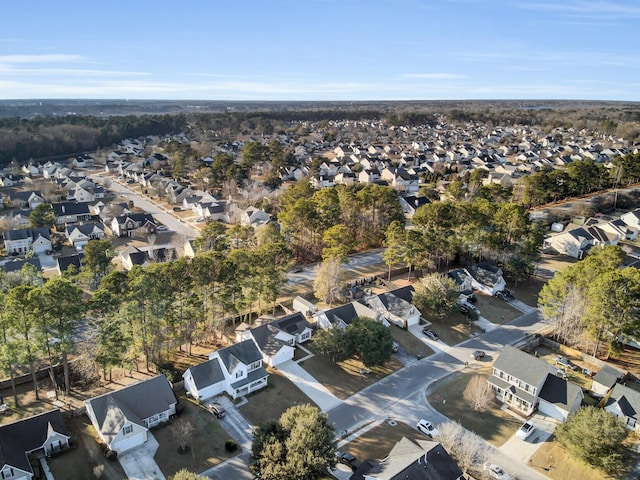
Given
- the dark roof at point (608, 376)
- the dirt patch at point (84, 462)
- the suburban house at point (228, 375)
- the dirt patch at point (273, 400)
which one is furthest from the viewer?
the dark roof at point (608, 376)

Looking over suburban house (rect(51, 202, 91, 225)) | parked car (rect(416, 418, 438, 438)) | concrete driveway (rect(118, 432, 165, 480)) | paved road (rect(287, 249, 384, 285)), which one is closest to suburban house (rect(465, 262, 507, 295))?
paved road (rect(287, 249, 384, 285))

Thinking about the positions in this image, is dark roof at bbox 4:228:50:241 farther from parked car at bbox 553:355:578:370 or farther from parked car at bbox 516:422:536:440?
parked car at bbox 553:355:578:370

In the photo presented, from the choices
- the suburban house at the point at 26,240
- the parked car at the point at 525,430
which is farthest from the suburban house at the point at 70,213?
the parked car at the point at 525,430

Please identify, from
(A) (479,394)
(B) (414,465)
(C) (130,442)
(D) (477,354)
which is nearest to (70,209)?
(C) (130,442)

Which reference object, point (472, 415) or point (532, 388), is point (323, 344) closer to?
point (472, 415)

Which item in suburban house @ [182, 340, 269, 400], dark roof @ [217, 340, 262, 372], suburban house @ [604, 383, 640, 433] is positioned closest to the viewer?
suburban house @ [604, 383, 640, 433]

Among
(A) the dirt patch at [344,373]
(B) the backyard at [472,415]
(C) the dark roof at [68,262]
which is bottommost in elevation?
(B) the backyard at [472,415]

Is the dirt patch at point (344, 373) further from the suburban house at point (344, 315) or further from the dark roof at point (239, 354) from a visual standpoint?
the dark roof at point (239, 354)
